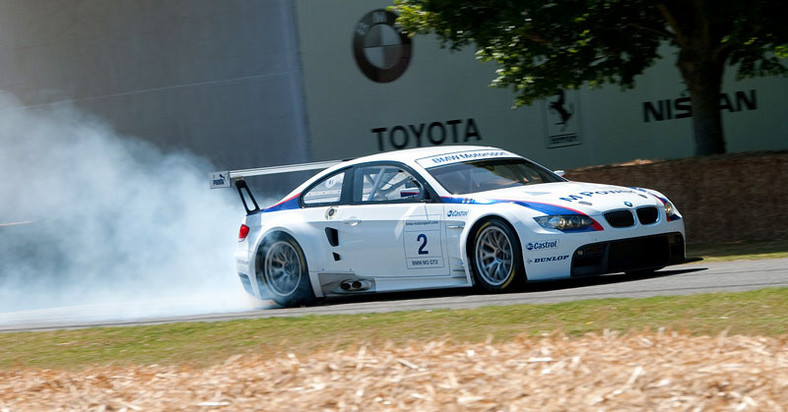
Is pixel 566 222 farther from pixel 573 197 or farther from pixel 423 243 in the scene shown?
pixel 423 243

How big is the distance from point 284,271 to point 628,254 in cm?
329

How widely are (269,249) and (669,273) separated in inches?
147

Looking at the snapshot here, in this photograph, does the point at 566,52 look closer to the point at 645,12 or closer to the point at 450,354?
the point at 645,12

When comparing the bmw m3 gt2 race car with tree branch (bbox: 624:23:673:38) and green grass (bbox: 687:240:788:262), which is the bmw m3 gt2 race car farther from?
tree branch (bbox: 624:23:673:38)

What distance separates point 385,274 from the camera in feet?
31.8

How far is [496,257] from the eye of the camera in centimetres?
901

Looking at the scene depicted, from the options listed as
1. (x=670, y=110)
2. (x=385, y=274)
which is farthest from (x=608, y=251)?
(x=670, y=110)

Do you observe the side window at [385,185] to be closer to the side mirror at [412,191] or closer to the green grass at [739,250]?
the side mirror at [412,191]

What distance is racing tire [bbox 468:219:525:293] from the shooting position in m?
8.81

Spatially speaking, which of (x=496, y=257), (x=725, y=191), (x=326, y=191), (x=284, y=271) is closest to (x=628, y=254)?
(x=496, y=257)

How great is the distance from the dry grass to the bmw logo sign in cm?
1308

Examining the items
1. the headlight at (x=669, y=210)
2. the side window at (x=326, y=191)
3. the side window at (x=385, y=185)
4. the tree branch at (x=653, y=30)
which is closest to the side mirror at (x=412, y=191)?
the side window at (x=385, y=185)

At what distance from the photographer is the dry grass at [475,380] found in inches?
172

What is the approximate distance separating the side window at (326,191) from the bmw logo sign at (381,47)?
8.72 meters
